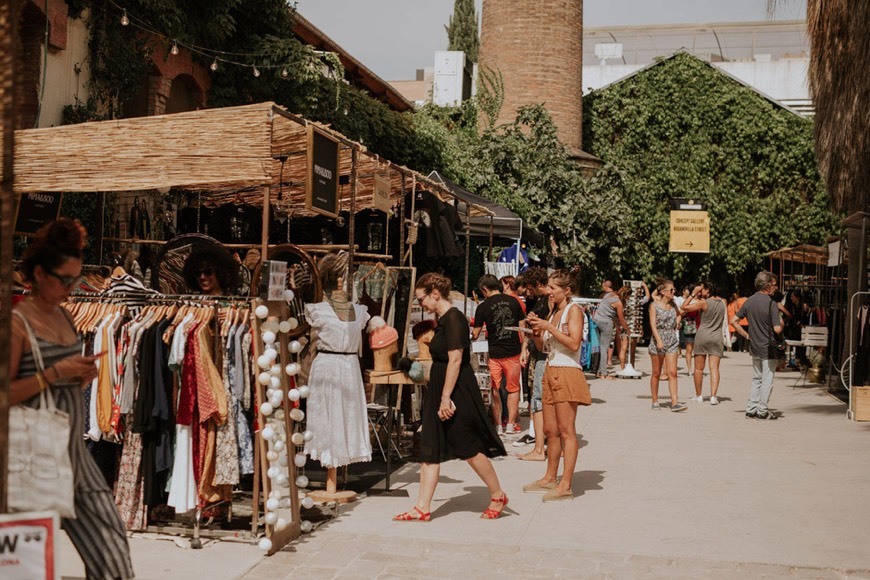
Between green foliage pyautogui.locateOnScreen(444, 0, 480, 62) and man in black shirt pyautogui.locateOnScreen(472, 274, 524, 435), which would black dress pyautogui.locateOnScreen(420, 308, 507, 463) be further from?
green foliage pyautogui.locateOnScreen(444, 0, 480, 62)

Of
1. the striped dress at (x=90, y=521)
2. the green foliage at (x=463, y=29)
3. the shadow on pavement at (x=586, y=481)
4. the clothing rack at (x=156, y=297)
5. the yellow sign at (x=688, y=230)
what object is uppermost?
the green foliage at (x=463, y=29)

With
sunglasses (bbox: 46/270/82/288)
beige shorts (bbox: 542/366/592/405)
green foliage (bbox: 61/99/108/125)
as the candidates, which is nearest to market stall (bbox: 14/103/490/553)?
beige shorts (bbox: 542/366/592/405)

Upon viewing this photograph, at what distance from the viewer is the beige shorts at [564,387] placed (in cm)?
824

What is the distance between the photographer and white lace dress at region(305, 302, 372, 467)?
7.93 m

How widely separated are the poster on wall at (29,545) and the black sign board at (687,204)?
96.2 ft

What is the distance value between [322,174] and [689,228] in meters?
25.3

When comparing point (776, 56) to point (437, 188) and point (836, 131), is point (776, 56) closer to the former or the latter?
point (836, 131)

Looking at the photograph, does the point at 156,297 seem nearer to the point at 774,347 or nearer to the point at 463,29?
the point at 774,347

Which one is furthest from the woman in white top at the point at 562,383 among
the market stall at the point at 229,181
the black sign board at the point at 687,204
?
the black sign board at the point at 687,204

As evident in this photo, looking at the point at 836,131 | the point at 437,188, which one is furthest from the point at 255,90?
the point at 836,131

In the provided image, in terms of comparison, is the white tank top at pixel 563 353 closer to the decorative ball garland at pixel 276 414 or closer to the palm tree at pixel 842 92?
the decorative ball garland at pixel 276 414

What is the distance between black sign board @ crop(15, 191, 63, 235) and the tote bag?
5586 millimetres

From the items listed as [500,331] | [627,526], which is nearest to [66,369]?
[627,526]

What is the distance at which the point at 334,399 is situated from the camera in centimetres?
794
